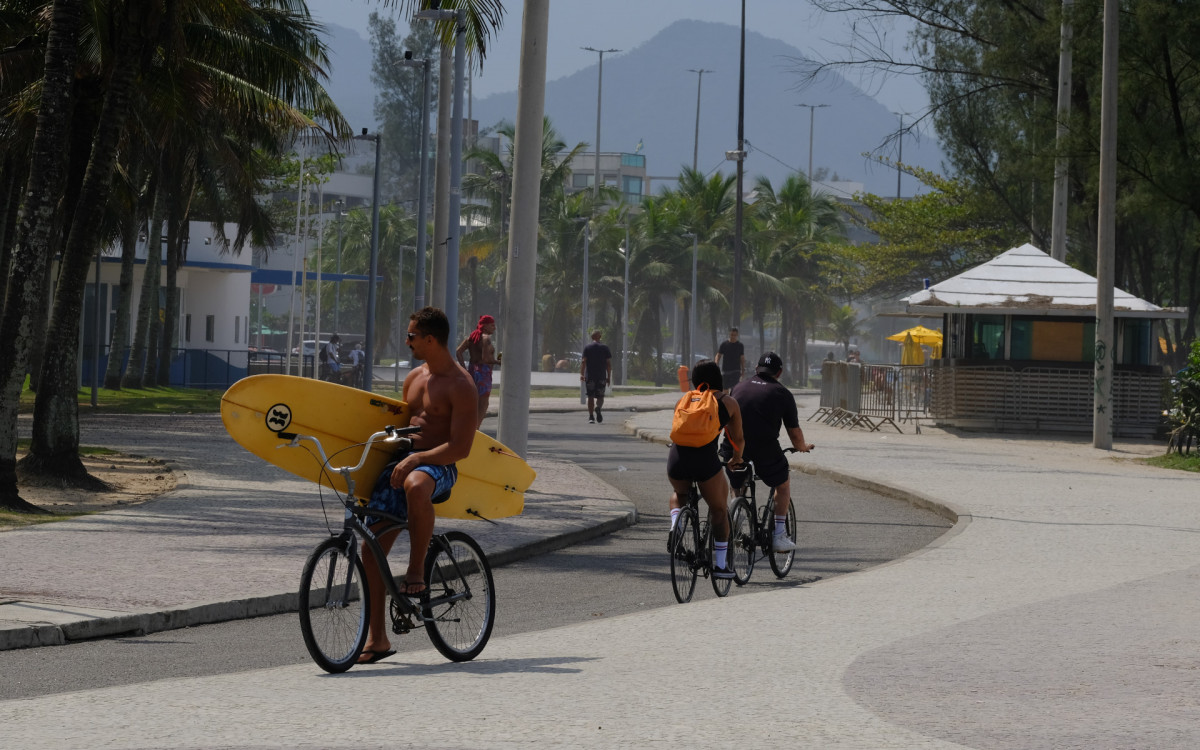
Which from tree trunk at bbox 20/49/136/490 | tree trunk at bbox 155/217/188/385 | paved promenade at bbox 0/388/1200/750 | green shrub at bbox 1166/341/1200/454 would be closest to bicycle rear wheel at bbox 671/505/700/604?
paved promenade at bbox 0/388/1200/750

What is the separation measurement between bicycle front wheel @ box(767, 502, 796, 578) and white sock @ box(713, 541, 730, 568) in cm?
124

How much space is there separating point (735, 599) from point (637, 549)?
3.11m

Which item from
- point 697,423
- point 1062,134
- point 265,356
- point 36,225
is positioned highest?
point 1062,134

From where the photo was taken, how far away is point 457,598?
7.68 m

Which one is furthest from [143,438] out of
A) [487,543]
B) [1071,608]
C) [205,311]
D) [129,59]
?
[205,311]


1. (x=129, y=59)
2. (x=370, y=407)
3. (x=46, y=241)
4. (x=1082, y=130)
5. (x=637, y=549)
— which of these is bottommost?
(x=637, y=549)

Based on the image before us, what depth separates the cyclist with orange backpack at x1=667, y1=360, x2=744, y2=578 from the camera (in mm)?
9914

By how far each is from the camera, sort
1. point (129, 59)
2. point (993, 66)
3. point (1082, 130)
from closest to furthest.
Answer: point (129, 59) < point (1082, 130) < point (993, 66)

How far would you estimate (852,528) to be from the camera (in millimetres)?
15031

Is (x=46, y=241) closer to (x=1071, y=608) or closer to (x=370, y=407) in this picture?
(x=370, y=407)

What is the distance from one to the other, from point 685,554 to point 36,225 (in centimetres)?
758

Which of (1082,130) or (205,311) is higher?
(1082,130)

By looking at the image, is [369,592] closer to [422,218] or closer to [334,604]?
[334,604]

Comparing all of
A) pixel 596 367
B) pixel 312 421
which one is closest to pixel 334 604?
pixel 312 421
